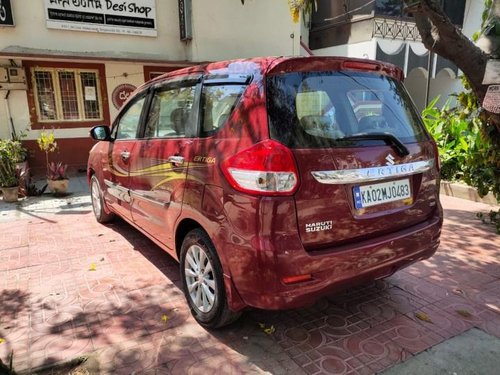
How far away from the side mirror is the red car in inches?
66.5

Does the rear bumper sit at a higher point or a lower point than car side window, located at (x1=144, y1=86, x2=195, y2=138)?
lower

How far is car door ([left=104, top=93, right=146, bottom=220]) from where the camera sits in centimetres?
411

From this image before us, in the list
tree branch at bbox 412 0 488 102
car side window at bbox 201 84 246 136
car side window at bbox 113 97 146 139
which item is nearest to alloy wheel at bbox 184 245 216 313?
car side window at bbox 201 84 246 136

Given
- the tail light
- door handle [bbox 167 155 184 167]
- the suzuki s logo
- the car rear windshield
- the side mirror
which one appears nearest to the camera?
the tail light

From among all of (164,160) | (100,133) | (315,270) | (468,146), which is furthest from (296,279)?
(468,146)

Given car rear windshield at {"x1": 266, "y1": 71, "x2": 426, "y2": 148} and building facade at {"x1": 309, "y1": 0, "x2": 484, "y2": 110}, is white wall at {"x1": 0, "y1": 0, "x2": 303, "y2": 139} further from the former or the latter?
car rear windshield at {"x1": 266, "y1": 71, "x2": 426, "y2": 148}

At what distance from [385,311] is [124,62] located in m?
8.85

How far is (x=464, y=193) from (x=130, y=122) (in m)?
5.53

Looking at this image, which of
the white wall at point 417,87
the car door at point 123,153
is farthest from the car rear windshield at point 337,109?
the white wall at point 417,87

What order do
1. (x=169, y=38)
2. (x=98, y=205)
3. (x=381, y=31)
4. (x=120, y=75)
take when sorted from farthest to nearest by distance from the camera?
1. (x=381, y=31)
2. (x=169, y=38)
3. (x=120, y=75)
4. (x=98, y=205)

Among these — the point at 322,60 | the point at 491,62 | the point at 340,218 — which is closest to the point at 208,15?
the point at 491,62

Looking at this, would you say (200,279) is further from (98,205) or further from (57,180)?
(57,180)

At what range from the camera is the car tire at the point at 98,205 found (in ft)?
18.0

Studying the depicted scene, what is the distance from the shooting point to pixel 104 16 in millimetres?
9398
